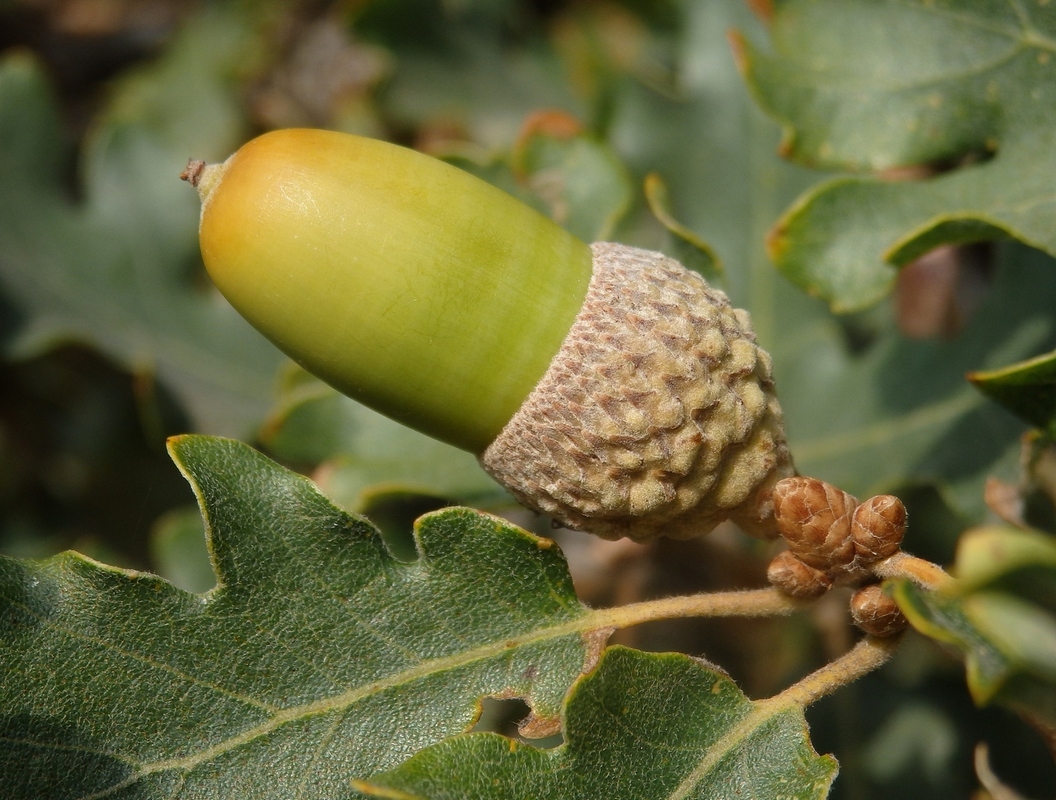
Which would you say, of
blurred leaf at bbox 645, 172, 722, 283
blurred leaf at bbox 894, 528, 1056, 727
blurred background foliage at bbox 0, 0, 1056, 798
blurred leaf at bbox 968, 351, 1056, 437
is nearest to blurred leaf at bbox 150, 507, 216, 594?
blurred background foliage at bbox 0, 0, 1056, 798

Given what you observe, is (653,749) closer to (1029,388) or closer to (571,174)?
(1029,388)

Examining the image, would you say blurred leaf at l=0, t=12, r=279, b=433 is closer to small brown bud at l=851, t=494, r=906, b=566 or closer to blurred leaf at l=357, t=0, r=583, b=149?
blurred leaf at l=357, t=0, r=583, b=149

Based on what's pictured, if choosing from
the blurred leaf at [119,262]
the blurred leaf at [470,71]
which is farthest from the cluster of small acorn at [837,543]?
the blurred leaf at [470,71]

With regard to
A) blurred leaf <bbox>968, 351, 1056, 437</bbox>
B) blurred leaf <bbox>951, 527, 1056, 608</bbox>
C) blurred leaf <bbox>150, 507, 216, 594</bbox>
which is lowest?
blurred leaf <bbox>150, 507, 216, 594</bbox>

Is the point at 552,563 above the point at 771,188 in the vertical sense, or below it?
below

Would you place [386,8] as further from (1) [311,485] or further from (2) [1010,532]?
(2) [1010,532]

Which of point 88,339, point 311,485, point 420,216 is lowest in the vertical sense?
point 88,339

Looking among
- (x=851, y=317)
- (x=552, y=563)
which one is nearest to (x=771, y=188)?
(x=851, y=317)

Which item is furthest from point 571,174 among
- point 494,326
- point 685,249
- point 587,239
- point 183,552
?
point 183,552
